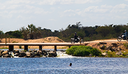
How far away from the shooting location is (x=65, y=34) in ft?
497

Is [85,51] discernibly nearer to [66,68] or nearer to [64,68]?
[66,68]

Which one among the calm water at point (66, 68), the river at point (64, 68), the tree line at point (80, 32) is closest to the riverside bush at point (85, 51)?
the river at point (64, 68)

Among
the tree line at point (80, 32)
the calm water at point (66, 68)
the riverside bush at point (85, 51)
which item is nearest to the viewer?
the calm water at point (66, 68)

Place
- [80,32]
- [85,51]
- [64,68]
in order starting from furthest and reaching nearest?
[80,32] < [85,51] < [64,68]

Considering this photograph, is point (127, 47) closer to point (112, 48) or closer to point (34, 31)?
point (112, 48)

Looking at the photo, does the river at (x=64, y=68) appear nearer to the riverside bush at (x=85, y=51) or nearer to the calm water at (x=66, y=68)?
the calm water at (x=66, y=68)

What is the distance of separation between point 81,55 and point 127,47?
447 inches

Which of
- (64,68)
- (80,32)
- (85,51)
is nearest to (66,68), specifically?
(64,68)

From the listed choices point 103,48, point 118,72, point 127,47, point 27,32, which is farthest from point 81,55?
point 27,32

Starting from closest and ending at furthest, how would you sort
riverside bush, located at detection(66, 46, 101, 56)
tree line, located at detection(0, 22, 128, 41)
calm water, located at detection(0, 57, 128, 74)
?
calm water, located at detection(0, 57, 128, 74), riverside bush, located at detection(66, 46, 101, 56), tree line, located at detection(0, 22, 128, 41)

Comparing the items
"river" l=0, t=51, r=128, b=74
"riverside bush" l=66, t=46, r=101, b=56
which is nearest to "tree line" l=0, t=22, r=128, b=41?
"riverside bush" l=66, t=46, r=101, b=56

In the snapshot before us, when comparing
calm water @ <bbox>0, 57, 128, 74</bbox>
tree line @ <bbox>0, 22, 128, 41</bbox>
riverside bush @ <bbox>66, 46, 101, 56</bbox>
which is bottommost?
calm water @ <bbox>0, 57, 128, 74</bbox>

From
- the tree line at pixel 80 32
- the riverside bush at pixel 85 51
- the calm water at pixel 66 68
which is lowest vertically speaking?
the calm water at pixel 66 68

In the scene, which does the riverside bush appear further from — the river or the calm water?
the calm water
